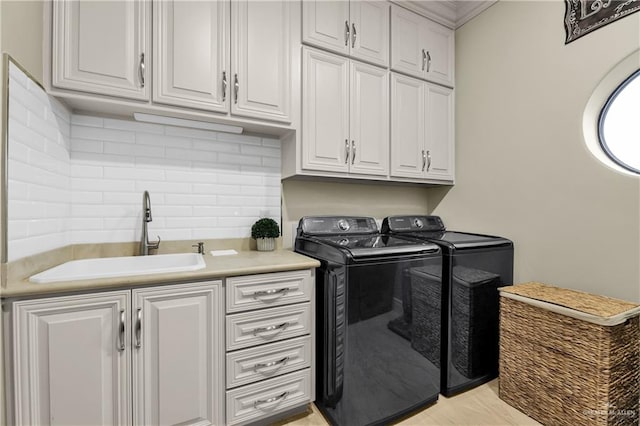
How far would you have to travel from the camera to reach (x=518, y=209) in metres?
2.12

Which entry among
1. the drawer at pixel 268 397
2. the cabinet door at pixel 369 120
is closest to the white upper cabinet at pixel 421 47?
the cabinet door at pixel 369 120

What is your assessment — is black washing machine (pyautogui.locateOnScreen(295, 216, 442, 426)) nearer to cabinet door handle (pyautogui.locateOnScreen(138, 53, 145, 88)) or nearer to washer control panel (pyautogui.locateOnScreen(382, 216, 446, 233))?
washer control panel (pyautogui.locateOnScreen(382, 216, 446, 233))

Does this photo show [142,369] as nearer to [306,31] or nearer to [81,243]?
[81,243]

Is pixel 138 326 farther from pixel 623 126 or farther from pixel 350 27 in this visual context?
pixel 623 126

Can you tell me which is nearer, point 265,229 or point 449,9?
point 265,229

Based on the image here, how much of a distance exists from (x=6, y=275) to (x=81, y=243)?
60 cm

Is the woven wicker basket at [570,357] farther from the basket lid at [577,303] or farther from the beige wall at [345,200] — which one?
the beige wall at [345,200]

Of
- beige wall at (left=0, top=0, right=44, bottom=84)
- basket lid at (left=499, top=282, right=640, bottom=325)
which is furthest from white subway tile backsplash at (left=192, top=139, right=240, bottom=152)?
basket lid at (left=499, top=282, right=640, bottom=325)

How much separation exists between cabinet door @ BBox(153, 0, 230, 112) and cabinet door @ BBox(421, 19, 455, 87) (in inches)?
63.5

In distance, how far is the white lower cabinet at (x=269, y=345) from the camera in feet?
4.72

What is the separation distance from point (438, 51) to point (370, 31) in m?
0.72

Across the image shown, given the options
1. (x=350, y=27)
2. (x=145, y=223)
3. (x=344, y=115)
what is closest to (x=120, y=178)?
(x=145, y=223)

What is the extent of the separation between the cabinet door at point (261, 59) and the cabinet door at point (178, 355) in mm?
1084

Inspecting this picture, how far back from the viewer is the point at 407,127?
7.53ft
